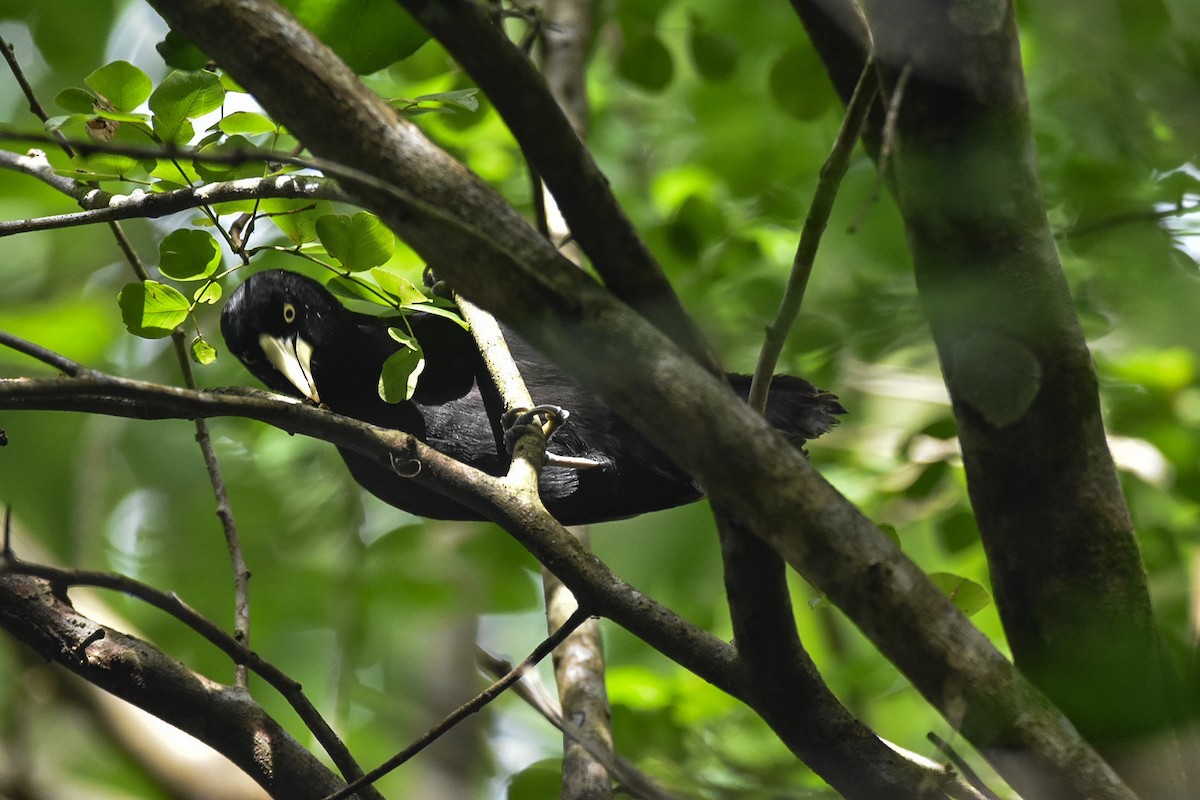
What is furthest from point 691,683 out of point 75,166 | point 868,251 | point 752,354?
point 75,166

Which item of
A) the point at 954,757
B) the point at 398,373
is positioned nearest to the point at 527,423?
the point at 398,373

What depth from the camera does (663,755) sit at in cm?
265

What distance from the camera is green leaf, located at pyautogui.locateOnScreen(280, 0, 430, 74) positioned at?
1.81 m

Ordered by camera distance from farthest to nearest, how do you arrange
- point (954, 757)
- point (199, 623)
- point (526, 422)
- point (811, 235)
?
1. point (526, 422)
2. point (199, 623)
3. point (811, 235)
4. point (954, 757)

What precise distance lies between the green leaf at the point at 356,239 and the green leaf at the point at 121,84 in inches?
12.6

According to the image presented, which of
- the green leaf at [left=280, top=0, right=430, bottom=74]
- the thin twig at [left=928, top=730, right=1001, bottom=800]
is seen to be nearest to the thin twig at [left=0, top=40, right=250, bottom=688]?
the green leaf at [left=280, top=0, right=430, bottom=74]

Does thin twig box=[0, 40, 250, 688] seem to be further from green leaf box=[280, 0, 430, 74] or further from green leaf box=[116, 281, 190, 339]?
green leaf box=[280, 0, 430, 74]

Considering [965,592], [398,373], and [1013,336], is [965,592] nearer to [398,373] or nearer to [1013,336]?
[1013,336]

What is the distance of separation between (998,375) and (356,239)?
0.97 metres

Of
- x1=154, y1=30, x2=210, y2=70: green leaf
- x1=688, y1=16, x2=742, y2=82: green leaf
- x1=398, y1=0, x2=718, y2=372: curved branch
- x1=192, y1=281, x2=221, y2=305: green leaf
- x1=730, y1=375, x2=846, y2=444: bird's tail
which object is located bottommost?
x1=398, y1=0, x2=718, y2=372: curved branch

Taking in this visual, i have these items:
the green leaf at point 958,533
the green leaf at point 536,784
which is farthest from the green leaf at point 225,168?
the green leaf at point 958,533

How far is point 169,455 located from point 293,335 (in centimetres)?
74

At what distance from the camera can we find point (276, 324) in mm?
2982

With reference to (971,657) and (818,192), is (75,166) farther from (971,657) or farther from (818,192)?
(971,657)
